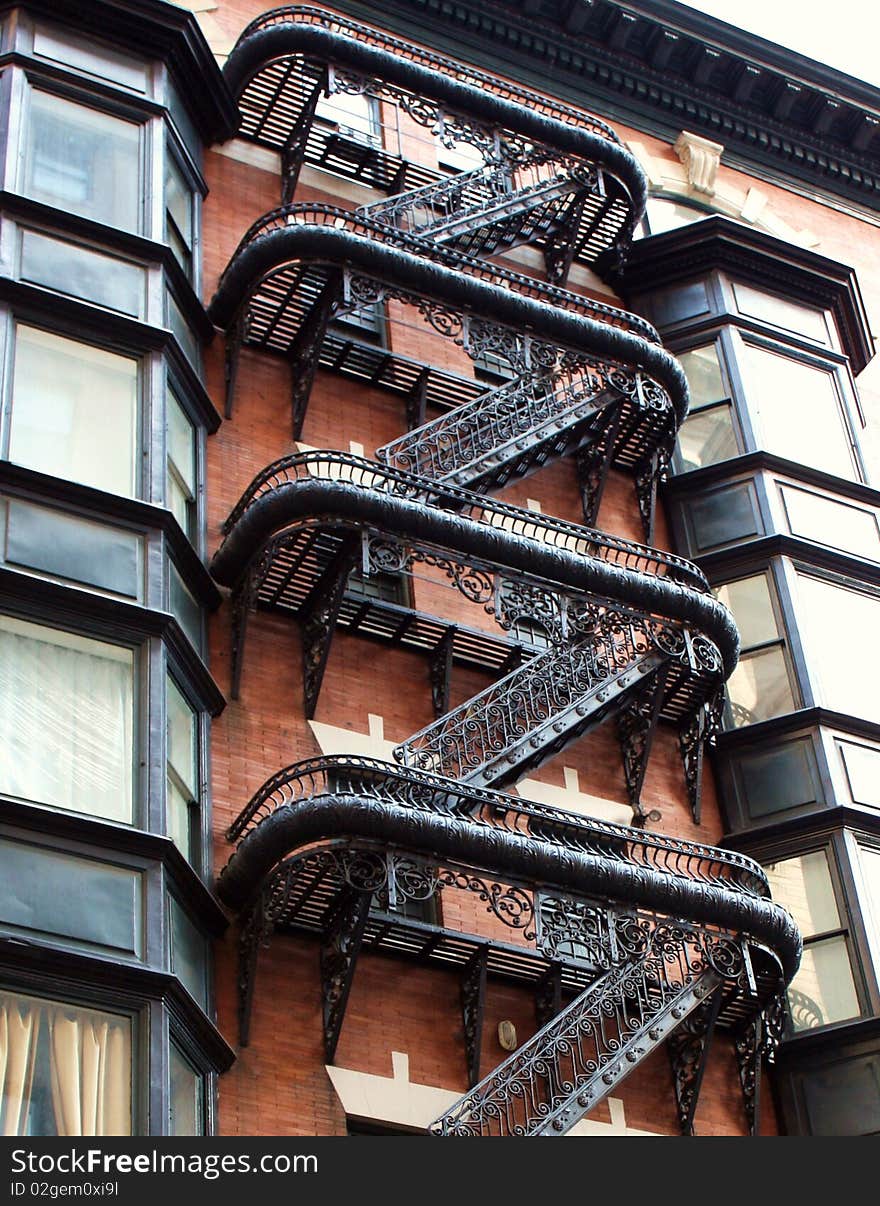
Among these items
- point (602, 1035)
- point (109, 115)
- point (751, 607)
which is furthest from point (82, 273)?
point (602, 1035)

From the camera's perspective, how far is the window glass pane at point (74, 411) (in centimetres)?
1919

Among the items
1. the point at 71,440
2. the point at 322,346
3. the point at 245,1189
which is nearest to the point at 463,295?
the point at 322,346

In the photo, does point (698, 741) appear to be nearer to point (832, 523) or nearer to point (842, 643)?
point (842, 643)

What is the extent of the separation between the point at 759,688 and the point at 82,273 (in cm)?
898

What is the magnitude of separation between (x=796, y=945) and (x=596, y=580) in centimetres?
428

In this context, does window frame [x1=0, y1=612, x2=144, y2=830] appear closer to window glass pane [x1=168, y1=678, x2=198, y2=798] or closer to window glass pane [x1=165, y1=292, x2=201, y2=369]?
window glass pane [x1=168, y1=678, x2=198, y2=798]

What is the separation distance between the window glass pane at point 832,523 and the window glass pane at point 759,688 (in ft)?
6.57

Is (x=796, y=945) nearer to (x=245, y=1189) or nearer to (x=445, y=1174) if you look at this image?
(x=445, y=1174)

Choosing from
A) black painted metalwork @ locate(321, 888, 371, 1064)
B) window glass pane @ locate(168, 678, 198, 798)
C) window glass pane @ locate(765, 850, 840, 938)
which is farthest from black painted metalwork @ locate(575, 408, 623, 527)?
black painted metalwork @ locate(321, 888, 371, 1064)

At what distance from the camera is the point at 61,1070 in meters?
15.0

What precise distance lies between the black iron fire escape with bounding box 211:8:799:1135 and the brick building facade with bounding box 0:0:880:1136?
56mm

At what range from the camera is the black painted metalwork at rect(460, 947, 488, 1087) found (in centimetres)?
1883

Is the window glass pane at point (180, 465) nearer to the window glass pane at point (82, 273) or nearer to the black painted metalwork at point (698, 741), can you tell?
the window glass pane at point (82, 273)

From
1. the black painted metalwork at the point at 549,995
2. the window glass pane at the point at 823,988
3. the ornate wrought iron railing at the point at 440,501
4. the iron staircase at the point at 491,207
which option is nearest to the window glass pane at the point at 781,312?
the iron staircase at the point at 491,207
